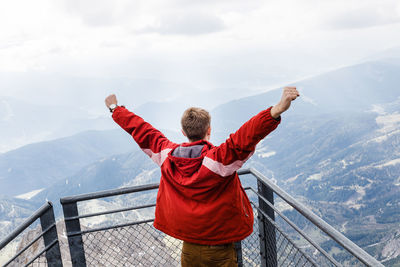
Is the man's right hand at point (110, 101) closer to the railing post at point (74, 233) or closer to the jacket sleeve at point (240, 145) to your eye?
the railing post at point (74, 233)

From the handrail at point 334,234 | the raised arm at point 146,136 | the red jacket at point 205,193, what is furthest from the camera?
the raised arm at point 146,136

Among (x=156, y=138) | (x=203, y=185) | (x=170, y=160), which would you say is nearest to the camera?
(x=203, y=185)

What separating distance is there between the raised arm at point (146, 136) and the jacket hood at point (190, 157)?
9.3 inches

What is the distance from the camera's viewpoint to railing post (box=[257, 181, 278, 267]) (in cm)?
398

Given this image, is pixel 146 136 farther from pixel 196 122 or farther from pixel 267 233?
pixel 267 233

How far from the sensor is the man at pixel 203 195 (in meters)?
2.69

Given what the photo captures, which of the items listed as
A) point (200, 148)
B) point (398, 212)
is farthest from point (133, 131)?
point (398, 212)

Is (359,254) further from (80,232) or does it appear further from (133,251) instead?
A: (133,251)

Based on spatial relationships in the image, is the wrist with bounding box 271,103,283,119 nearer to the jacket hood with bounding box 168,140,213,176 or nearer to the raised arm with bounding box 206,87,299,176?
the raised arm with bounding box 206,87,299,176

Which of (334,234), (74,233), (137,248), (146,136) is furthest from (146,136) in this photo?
(137,248)

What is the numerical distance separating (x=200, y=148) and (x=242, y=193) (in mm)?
551

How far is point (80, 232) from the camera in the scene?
4.07 m

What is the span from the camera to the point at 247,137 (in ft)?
8.03

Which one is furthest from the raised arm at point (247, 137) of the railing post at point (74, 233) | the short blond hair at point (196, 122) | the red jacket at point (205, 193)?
the railing post at point (74, 233)
